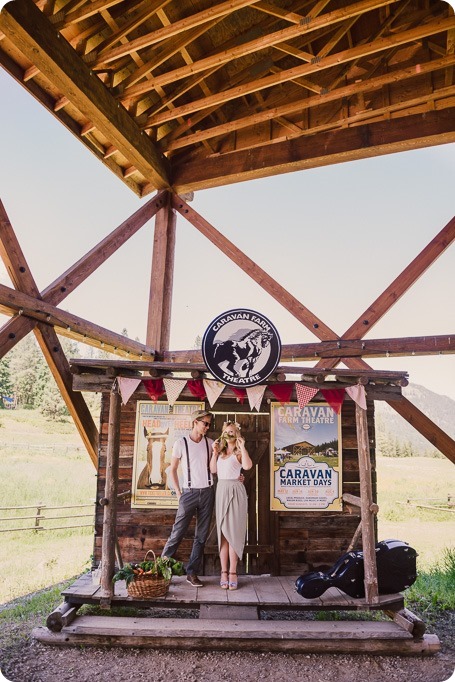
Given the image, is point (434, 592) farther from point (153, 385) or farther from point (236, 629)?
point (153, 385)

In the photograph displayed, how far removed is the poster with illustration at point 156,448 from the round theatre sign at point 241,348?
1539mm

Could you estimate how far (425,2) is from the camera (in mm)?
6148

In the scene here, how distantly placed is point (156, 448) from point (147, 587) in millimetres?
2110

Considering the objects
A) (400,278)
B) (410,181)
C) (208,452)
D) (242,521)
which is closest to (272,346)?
(208,452)

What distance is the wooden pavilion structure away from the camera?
568 cm

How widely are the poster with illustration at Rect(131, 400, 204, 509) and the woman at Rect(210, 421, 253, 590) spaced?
4.01ft

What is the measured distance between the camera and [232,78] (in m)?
7.45

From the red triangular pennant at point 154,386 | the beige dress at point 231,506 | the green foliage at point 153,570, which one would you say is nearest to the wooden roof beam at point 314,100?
the red triangular pennant at point 154,386

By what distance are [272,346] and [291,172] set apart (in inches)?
162

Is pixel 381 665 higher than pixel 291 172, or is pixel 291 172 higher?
pixel 291 172

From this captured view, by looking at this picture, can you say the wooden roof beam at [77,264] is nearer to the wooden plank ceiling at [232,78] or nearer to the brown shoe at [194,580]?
the wooden plank ceiling at [232,78]

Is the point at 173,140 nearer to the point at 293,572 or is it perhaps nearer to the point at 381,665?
the point at 293,572

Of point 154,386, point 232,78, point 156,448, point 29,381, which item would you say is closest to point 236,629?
point 156,448

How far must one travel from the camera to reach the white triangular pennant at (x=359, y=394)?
605 cm
